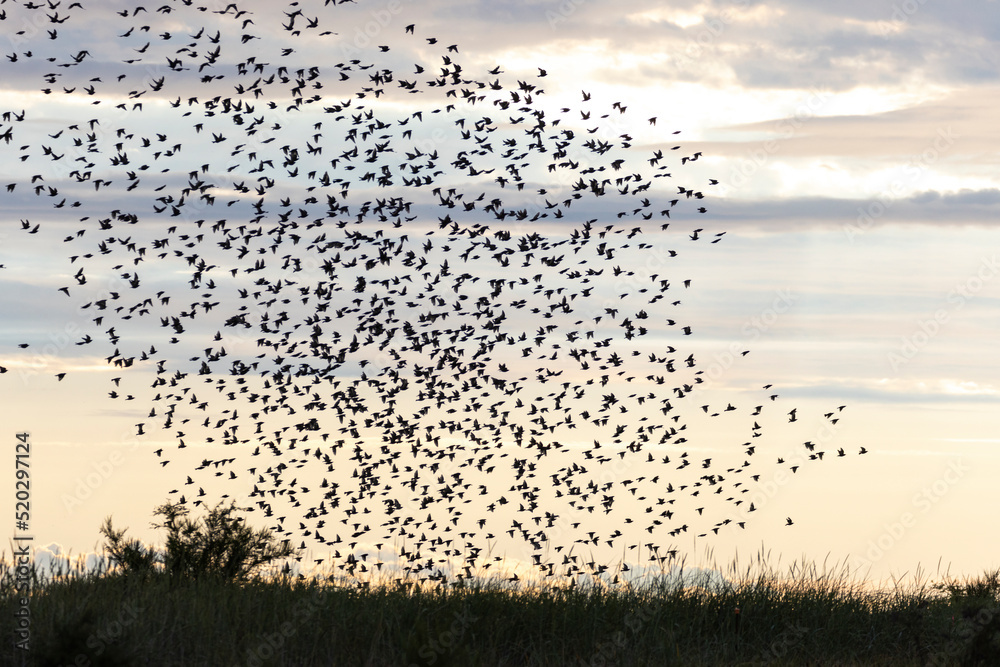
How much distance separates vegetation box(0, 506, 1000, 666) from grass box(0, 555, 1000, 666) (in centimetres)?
3

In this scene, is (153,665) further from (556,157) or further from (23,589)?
(556,157)

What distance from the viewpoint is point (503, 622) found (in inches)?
687

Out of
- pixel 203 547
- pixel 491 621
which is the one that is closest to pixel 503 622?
pixel 491 621

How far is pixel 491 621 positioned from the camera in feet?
57.0

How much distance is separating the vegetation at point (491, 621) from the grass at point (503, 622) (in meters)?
0.03

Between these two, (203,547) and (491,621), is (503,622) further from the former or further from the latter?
(203,547)

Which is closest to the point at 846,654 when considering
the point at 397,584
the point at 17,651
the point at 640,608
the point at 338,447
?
the point at 640,608

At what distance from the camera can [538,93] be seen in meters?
21.2

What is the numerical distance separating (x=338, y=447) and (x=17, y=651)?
23.6ft

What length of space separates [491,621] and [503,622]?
0.22 meters

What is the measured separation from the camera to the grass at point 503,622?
51.4 feet

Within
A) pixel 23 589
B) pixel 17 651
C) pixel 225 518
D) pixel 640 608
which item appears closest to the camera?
pixel 17 651

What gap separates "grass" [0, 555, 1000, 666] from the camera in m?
15.7

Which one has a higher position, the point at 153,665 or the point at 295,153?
the point at 295,153
